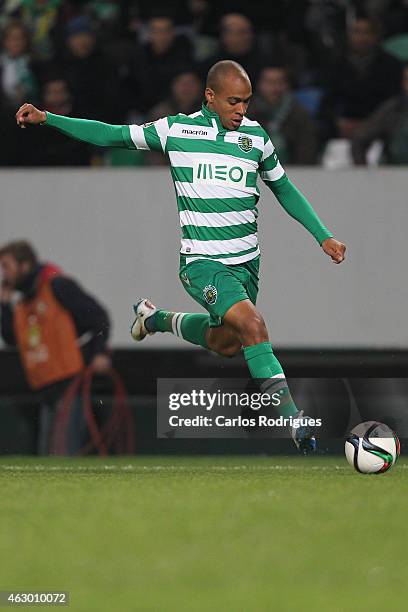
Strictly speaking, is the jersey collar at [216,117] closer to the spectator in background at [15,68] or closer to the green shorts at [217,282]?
the green shorts at [217,282]

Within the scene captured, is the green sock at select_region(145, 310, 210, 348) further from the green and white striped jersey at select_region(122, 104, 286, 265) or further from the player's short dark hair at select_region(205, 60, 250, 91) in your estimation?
the player's short dark hair at select_region(205, 60, 250, 91)

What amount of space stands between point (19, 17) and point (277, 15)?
2.64 m

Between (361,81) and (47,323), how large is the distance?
134 inches

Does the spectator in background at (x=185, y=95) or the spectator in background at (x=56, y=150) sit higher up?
the spectator in background at (x=185, y=95)

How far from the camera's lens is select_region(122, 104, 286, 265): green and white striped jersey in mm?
9531

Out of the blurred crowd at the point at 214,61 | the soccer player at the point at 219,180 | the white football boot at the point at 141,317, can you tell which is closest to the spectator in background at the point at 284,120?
the blurred crowd at the point at 214,61

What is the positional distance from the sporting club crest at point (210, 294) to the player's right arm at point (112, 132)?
933 millimetres

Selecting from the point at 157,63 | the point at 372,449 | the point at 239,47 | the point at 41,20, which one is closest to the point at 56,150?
the point at 157,63

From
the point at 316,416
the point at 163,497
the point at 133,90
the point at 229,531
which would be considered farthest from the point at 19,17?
the point at 229,531

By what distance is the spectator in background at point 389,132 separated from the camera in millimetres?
12562

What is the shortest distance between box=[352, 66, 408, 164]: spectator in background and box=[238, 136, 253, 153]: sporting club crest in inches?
128

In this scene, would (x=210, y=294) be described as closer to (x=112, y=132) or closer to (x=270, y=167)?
(x=270, y=167)

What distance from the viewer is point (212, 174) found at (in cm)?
952

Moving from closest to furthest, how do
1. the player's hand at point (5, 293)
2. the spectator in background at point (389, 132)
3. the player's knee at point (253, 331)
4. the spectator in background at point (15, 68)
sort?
the player's knee at point (253, 331)
the player's hand at point (5, 293)
the spectator in background at point (389, 132)
the spectator in background at point (15, 68)
